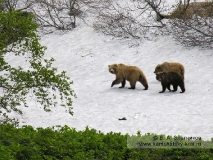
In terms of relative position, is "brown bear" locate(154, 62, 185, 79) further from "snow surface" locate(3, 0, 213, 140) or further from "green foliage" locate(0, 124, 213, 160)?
"green foliage" locate(0, 124, 213, 160)

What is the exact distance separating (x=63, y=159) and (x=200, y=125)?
5.56 m

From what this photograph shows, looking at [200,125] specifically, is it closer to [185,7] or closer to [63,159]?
[63,159]

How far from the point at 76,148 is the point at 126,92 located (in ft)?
29.2

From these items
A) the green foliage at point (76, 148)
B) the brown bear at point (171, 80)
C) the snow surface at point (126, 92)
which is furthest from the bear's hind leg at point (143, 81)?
the green foliage at point (76, 148)

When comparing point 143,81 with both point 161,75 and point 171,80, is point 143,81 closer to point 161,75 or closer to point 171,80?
point 161,75

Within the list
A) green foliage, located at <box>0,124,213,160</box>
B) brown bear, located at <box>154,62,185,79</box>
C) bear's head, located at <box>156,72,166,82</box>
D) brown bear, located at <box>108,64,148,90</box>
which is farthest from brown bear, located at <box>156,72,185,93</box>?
green foliage, located at <box>0,124,213,160</box>

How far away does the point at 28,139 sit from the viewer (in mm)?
7438

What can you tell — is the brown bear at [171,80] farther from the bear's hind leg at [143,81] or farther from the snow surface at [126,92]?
the bear's hind leg at [143,81]

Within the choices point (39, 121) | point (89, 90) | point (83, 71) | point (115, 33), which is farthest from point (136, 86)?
point (115, 33)

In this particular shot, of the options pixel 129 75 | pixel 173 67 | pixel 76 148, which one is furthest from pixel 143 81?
pixel 76 148

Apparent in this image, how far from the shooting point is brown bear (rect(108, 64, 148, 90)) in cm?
1639

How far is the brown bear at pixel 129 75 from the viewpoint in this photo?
16.4 m

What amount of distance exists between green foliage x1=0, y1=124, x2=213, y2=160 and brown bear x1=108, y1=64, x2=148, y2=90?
312 inches

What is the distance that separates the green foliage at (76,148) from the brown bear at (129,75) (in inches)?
312
